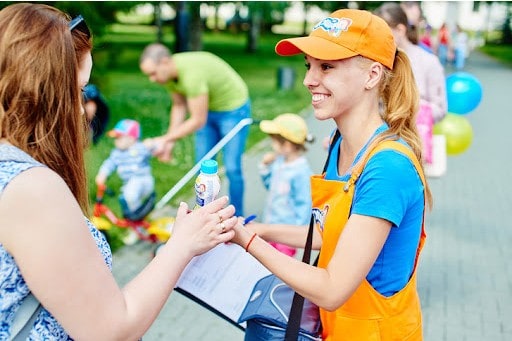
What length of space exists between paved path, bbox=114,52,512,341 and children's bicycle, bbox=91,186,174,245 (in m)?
0.10

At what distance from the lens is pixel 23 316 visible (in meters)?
1.58

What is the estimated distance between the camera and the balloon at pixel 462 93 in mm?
5949

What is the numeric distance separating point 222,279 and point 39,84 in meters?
1.04

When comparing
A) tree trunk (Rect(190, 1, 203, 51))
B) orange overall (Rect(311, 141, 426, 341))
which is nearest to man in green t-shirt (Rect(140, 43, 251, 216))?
orange overall (Rect(311, 141, 426, 341))

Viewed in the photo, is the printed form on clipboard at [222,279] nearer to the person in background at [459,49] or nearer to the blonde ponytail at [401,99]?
the blonde ponytail at [401,99]

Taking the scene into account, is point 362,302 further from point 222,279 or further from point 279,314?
point 222,279

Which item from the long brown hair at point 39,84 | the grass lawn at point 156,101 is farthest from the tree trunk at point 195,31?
the long brown hair at point 39,84

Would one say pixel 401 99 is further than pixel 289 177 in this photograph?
No

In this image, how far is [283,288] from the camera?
2381mm

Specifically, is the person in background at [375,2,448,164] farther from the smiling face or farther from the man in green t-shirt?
the smiling face

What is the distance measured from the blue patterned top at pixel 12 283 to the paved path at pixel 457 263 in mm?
2890

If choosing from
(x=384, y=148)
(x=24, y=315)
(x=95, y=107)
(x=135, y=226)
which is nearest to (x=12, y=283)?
(x=24, y=315)

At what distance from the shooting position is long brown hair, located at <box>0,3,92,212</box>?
155 cm

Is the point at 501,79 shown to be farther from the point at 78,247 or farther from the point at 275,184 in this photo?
the point at 78,247
